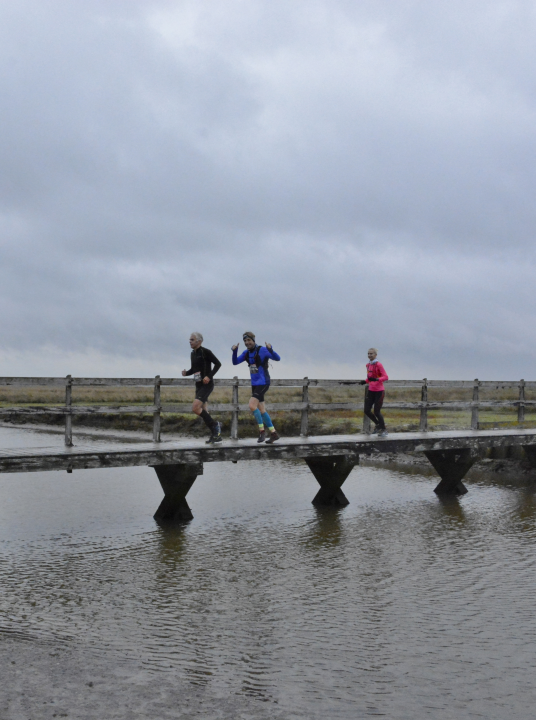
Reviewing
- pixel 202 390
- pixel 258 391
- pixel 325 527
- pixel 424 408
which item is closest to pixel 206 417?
pixel 202 390

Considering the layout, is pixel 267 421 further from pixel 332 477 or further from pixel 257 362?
pixel 332 477

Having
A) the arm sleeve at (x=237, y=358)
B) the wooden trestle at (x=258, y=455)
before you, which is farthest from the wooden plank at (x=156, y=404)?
the arm sleeve at (x=237, y=358)

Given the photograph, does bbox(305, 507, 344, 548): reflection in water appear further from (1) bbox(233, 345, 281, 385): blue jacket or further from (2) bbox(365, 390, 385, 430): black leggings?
(1) bbox(233, 345, 281, 385): blue jacket

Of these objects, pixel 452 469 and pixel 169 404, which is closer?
pixel 169 404

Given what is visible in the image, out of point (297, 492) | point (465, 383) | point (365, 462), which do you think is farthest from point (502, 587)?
point (365, 462)

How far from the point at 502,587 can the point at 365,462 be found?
14402 millimetres

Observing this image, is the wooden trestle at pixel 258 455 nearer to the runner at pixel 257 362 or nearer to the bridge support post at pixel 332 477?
the bridge support post at pixel 332 477

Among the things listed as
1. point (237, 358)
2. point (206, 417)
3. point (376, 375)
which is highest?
point (237, 358)

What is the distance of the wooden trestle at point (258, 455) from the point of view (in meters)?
11.4

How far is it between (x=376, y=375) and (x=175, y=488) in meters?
4.94

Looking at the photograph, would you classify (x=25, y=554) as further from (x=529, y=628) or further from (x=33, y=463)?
(x=529, y=628)

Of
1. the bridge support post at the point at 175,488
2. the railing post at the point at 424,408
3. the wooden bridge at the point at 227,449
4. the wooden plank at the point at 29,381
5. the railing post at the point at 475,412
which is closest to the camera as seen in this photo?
the wooden plank at the point at 29,381

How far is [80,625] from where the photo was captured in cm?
731

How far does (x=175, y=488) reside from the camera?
12742mm
